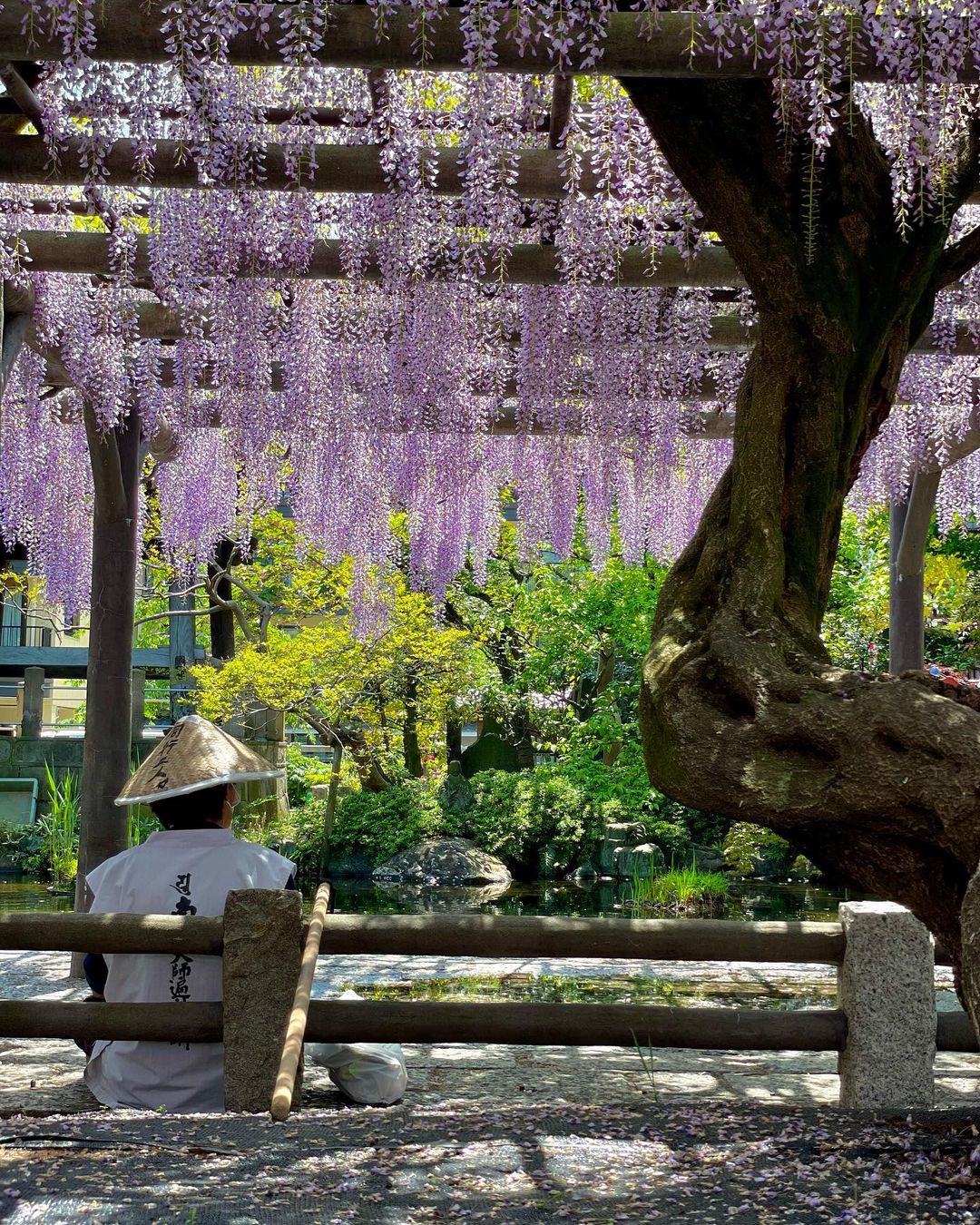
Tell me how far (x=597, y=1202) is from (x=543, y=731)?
10420 millimetres

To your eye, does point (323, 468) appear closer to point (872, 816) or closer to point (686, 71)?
point (686, 71)

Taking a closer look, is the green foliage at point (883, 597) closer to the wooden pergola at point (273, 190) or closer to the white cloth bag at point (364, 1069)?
the wooden pergola at point (273, 190)

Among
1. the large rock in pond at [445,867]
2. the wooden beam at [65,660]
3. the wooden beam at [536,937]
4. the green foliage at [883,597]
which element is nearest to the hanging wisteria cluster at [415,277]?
the wooden beam at [536,937]

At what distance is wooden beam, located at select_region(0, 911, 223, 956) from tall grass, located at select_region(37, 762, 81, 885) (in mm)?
7973

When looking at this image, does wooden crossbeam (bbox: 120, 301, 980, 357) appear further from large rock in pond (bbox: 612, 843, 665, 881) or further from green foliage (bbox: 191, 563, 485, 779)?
large rock in pond (bbox: 612, 843, 665, 881)

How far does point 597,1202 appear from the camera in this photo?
85.9 inches

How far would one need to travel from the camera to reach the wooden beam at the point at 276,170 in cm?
379

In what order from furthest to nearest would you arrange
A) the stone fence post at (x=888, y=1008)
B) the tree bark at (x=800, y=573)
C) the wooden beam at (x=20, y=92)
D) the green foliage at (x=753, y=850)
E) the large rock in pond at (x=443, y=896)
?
the green foliage at (x=753, y=850) < the large rock in pond at (x=443, y=896) < the wooden beam at (x=20, y=92) < the stone fence post at (x=888, y=1008) < the tree bark at (x=800, y=573)

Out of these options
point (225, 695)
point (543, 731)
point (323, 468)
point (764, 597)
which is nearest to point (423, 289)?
point (323, 468)

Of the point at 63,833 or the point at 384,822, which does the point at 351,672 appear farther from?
the point at 63,833

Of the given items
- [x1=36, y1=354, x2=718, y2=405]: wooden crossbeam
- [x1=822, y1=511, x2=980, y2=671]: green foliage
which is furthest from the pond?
[x1=36, y1=354, x2=718, y2=405]: wooden crossbeam

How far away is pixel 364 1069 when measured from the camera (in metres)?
3.29

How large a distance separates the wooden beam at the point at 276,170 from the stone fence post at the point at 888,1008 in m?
2.58

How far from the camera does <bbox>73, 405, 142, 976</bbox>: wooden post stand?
536cm
